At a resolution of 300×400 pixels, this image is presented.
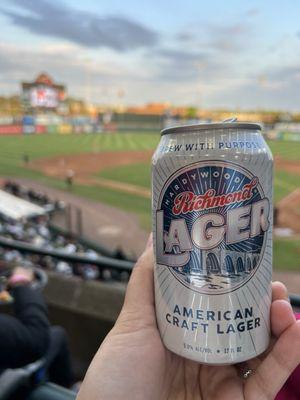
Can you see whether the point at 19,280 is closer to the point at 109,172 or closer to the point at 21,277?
the point at 21,277

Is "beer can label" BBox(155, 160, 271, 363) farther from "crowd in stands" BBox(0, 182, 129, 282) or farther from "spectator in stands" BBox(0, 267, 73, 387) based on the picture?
"crowd in stands" BBox(0, 182, 129, 282)

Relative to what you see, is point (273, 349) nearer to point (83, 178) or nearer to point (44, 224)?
point (44, 224)

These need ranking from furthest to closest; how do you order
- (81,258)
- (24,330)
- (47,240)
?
1. (47,240)
2. (81,258)
3. (24,330)

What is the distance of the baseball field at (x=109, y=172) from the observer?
34.8 ft

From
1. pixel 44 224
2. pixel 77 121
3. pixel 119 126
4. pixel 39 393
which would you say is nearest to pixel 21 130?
pixel 77 121

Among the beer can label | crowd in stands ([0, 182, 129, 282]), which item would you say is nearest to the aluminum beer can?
the beer can label

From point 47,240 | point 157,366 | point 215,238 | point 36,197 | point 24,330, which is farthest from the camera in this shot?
point 36,197

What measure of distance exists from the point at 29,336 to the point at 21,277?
0.38 m

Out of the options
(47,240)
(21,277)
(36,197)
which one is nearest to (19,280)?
(21,277)

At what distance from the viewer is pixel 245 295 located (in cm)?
82

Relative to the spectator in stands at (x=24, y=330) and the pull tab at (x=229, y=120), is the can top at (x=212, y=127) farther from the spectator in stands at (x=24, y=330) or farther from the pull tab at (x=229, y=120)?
the spectator in stands at (x=24, y=330)

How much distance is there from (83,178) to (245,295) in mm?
15905

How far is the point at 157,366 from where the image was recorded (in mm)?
902

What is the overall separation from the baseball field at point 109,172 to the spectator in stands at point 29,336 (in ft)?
16.5
